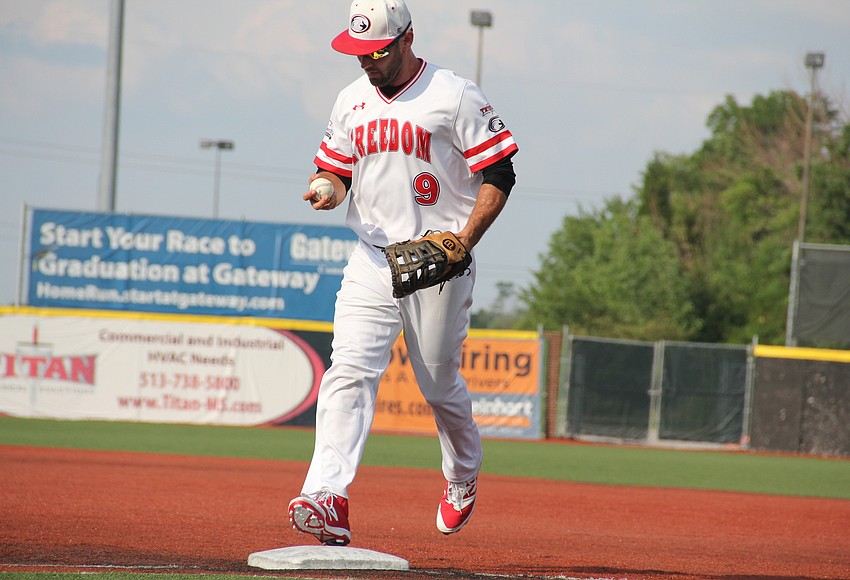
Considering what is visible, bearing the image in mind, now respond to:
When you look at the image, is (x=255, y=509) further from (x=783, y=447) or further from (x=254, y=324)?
(x=783, y=447)

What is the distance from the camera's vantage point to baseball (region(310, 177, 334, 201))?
450cm

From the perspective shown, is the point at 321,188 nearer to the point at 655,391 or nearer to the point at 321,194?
the point at 321,194

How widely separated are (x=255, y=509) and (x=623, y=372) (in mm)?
13581

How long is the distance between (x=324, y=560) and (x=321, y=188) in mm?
1535

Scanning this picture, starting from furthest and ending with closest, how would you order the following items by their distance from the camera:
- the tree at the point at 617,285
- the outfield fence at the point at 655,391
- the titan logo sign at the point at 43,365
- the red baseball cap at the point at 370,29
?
the tree at the point at 617,285
the outfield fence at the point at 655,391
the titan logo sign at the point at 43,365
the red baseball cap at the point at 370,29

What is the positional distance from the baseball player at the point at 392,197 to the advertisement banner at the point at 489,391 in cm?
1443

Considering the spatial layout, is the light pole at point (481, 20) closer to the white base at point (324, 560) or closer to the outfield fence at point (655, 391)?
the outfield fence at point (655, 391)

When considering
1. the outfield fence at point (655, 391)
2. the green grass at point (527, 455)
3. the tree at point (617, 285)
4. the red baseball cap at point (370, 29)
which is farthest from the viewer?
the tree at point (617, 285)

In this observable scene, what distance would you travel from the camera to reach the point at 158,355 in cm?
1872

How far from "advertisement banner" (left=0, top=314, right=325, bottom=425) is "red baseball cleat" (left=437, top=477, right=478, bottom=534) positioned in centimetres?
1355

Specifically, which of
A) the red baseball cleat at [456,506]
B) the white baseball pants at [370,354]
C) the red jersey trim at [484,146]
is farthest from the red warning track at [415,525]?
the red jersey trim at [484,146]

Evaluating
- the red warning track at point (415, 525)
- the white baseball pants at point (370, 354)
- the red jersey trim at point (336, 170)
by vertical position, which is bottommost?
the red warning track at point (415, 525)

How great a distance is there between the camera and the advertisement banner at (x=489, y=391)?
1909 centimetres

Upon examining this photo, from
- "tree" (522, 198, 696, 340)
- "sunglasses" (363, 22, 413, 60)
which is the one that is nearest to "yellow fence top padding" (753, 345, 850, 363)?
"sunglasses" (363, 22, 413, 60)
